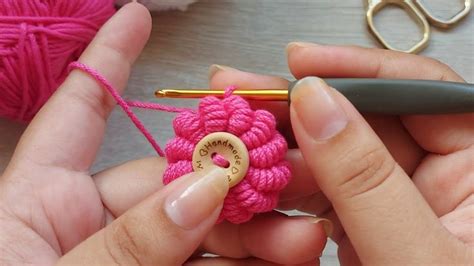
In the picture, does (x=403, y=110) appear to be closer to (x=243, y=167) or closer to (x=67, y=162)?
(x=243, y=167)

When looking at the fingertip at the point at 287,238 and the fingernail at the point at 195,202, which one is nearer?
the fingernail at the point at 195,202

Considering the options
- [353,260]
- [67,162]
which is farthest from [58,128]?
[353,260]

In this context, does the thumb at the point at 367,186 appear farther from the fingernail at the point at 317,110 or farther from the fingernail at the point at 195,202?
the fingernail at the point at 195,202

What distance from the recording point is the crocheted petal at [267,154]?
62 centimetres

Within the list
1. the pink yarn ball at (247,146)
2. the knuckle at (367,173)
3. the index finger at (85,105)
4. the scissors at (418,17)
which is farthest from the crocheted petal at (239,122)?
the scissors at (418,17)

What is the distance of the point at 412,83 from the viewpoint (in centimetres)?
68

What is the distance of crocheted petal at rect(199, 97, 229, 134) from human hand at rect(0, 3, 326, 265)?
68 millimetres

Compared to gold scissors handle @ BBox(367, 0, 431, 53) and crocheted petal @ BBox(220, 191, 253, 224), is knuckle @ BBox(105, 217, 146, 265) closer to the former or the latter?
crocheted petal @ BBox(220, 191, 253, 224)

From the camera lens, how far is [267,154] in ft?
2.03

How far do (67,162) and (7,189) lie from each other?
0.08m

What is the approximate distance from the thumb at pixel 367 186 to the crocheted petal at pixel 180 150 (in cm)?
12

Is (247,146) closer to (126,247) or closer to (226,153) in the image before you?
(226,153)

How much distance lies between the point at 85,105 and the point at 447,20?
2.03ft

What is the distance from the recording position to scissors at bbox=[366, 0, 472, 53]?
3.29ft
